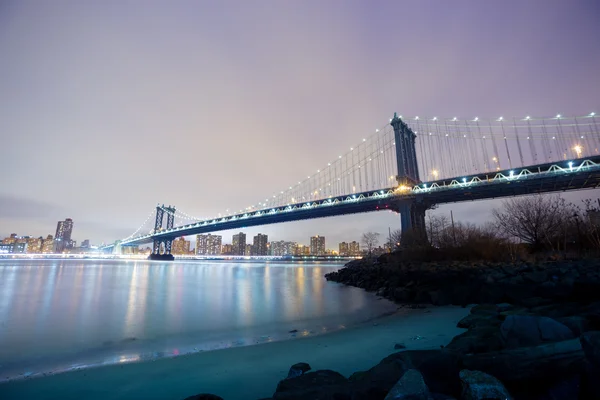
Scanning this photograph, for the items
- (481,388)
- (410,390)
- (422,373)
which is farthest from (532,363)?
(410,390)

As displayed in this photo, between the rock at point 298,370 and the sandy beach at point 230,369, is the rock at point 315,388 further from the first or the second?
the sandy beach at point 230,369

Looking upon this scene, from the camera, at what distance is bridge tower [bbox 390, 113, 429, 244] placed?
4141 cm

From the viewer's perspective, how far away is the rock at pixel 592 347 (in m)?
2.63

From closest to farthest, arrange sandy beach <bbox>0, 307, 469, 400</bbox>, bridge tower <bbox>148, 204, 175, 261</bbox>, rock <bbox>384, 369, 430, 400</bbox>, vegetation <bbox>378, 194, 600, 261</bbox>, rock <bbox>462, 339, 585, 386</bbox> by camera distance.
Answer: rock <bbox>384, 369, 430, 400</bbox>
rock <bbox>462, 339, 585, 386</bbox>
sandy beach <bbox>0, 307, 469, 400</bbox>
vegetation <bbox>378, 194, 600, 261</bbox>
bridge tower <bbox>148, 204, 175, 261</bbox>

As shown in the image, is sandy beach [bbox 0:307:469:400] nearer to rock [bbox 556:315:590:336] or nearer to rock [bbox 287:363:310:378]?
rock [bbox 287:363:310:378]

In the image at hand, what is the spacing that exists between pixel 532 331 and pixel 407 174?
4455 centimetres

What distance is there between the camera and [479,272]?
12.6m

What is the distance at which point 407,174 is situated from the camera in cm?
4562

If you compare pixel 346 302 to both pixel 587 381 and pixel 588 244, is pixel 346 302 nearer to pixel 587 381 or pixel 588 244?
pixel 587 381

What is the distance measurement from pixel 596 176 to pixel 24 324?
50.4 meters

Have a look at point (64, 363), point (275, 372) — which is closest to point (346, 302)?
point (275, 372)

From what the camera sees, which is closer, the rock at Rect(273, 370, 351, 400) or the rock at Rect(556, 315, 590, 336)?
the rock at Rect(273, 370, 351, 400)

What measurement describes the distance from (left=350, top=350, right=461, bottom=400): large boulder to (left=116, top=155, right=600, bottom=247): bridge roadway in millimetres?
41570

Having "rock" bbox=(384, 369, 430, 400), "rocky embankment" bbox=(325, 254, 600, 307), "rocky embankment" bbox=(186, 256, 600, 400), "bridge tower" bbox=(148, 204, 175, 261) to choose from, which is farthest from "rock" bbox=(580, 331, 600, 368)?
"bridge tower" bbox=(148, 204, 175, 261)
